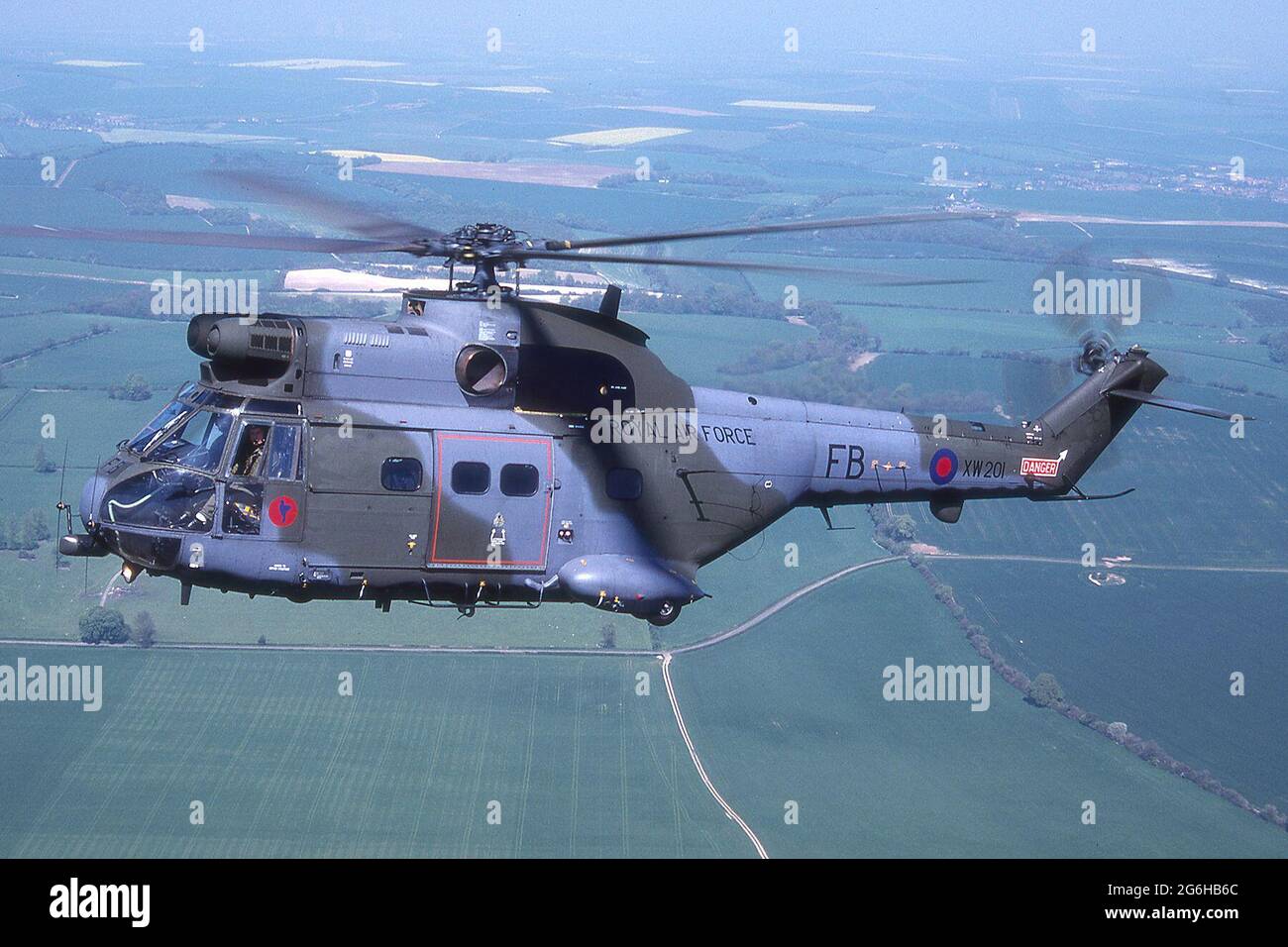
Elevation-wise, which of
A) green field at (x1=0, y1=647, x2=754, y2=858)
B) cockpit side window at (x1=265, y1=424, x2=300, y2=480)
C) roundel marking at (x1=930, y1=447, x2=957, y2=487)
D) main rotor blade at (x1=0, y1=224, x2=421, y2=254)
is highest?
main rotor blade at (x1=0, y1=224, x2=421, y2=254)

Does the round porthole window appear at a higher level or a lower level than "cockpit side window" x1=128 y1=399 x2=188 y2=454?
higher

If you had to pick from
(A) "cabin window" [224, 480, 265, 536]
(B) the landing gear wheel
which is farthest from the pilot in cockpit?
(B) the landing gear wheel

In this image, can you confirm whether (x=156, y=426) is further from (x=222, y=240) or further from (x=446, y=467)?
(x=446, y=467)

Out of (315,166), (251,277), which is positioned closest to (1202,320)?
(251,277)

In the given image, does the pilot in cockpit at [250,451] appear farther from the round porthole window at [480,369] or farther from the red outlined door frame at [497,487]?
the round porthole window at [480,369]

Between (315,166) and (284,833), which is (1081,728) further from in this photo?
(315,166)

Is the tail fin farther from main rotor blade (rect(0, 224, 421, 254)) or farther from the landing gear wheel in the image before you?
main rotor blade (rect(0, 224, 421, 254))
